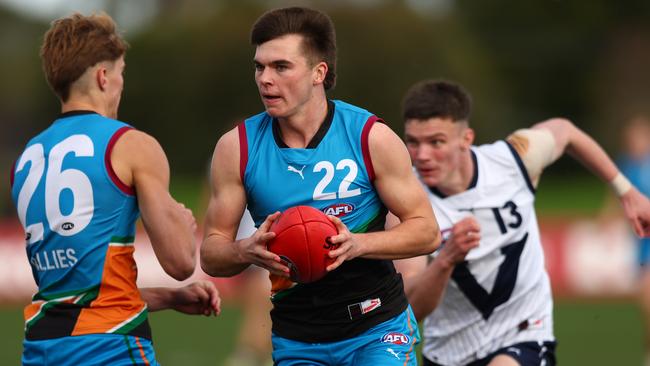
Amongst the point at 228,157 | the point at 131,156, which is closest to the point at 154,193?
the point at 131,156

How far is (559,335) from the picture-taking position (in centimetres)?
1449

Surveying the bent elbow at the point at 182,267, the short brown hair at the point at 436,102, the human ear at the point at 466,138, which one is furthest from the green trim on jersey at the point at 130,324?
the human ear at the point at 466,138

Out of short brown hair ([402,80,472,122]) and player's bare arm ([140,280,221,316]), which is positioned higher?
short brown hair ([402,80,472,122])

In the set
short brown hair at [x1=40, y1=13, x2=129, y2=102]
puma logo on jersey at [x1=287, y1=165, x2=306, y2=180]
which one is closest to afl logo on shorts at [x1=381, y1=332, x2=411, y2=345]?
puma logo on jersey at [x1=287, y1=165, x2=306, y2=180]

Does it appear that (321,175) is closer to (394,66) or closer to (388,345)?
(388,345)

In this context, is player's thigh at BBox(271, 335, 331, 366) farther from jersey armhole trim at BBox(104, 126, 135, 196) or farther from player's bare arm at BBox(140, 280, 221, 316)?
jersey armhole trim at BBox(104, 126, 135, 196)

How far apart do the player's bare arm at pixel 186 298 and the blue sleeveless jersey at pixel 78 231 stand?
47cm

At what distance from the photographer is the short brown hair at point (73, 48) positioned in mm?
5059

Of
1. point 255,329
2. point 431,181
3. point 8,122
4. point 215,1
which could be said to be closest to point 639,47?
point 215,1

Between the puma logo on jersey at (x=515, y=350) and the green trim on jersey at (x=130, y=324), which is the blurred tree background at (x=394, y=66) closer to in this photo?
the puma logo on jersey at (x=515, y=350)

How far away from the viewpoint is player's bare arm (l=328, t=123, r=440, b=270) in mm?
5219

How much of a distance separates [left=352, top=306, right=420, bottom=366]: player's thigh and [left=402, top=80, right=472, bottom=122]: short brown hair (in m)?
1.70

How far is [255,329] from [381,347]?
724 cm

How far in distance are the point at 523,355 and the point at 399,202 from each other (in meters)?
1.92
